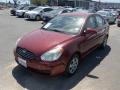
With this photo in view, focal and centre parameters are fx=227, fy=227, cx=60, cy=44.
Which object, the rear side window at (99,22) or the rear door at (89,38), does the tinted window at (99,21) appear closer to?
Answer: the rear side window at (99,22)

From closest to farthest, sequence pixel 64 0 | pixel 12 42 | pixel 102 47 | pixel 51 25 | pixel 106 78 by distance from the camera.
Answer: pixel 106 78 < pixel 51 25 < pixel 102 47 < pixel 12 42 < pixel 64 0

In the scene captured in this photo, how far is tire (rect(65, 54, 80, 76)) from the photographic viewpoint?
5.78 metres

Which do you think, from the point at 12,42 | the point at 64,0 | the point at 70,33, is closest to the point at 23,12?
the point at 12,42

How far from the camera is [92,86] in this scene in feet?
18.0

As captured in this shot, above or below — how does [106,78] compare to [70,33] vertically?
below

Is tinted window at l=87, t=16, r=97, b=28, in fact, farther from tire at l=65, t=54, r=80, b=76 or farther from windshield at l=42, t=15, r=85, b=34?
tire at l=65, t=54, r=80, b=76

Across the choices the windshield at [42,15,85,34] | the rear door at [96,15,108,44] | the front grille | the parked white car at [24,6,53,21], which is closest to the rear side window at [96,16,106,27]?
the rear door at [96,15,108,44]

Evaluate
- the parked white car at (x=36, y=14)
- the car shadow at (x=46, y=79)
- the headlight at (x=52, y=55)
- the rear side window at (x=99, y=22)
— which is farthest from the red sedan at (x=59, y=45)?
the parked white car at (x=36, y=14)

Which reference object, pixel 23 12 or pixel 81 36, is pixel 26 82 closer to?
pixel 81 36

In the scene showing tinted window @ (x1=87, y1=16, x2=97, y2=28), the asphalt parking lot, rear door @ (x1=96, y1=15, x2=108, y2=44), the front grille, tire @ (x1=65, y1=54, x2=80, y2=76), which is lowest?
the asphalt parking lot

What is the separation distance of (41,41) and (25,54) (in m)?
0.56

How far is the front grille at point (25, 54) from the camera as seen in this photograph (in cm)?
544

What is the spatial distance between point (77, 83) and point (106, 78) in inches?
36.5

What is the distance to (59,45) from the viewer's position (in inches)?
221
